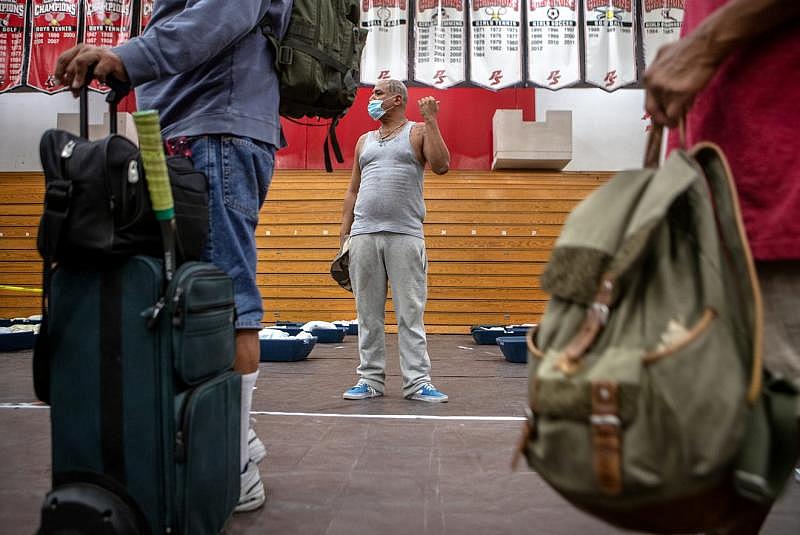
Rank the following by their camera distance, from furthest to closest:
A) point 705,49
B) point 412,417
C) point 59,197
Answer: point 412,417
point 59,197
point 705,49

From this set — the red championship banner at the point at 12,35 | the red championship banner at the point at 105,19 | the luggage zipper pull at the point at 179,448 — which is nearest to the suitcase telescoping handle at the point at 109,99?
the luggage zipper pull at the point at 179,448

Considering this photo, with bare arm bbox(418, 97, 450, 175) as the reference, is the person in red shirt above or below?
below

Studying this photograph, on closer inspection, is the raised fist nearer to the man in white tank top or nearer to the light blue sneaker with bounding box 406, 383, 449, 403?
the man in white tank top

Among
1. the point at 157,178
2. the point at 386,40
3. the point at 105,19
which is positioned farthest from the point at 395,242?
the point at 105,19

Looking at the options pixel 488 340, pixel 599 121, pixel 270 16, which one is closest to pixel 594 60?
pixel 599 121

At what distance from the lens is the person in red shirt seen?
70 centimetres

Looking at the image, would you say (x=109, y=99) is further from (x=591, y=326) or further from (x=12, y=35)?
(x=12, y=35)

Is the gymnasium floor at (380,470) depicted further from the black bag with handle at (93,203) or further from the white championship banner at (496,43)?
the white championship banner at (496,43)

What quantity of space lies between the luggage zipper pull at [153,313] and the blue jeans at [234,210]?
0.26 meters

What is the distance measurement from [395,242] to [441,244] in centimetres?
553

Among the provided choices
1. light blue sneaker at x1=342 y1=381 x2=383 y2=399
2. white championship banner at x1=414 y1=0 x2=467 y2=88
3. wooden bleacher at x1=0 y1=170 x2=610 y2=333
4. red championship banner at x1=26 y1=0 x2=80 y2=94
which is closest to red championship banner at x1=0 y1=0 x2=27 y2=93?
red championship banner at x1=26 y1=0 x2=80 y2=94

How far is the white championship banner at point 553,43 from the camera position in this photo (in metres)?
6.51

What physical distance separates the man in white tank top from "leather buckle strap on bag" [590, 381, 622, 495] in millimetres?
1934

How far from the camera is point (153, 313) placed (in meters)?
0.89
